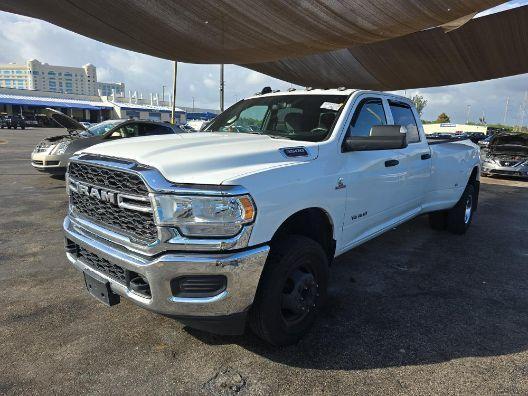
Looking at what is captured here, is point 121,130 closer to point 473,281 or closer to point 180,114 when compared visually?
point 473,281

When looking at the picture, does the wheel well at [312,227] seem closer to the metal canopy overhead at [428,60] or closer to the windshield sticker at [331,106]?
the windshield sticker at [331,106]

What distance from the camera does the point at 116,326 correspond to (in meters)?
3.20

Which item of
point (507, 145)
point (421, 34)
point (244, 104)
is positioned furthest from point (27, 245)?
point (507, 145)

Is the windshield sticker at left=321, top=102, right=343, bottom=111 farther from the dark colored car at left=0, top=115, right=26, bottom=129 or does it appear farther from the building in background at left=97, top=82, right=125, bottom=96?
the building in background at left=97, top=82, right=125, bottom=96

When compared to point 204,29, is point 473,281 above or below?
below

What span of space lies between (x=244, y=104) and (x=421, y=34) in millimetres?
8021

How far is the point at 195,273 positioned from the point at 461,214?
16.8 feet

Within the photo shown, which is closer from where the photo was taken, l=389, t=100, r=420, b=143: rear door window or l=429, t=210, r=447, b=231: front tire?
l=389, t=100, r=420, b=143: rear door window

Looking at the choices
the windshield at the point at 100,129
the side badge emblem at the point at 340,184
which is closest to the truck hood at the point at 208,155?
the side badge emblem at the point at 340,184

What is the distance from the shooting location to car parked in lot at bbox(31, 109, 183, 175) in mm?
9148

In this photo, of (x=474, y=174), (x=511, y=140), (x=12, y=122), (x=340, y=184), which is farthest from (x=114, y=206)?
(x=12, y=122)

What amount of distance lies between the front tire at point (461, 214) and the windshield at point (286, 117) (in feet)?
11.0

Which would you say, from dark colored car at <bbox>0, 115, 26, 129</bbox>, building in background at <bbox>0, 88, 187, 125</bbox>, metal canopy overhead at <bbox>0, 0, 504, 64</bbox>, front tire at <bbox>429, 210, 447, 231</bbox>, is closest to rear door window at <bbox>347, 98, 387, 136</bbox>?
front tire at <bbox>429, 210, 447, 231</bbox>

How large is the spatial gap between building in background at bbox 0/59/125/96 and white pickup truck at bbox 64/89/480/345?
126 m
